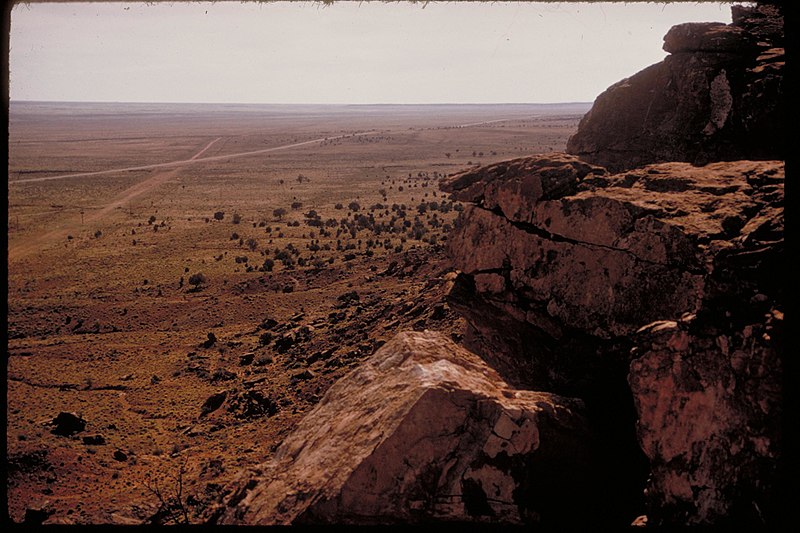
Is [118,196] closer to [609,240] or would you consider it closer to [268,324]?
[268,324]

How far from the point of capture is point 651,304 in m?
7.89

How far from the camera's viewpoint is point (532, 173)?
9.80 m

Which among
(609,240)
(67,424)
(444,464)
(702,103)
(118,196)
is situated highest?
(702,103)

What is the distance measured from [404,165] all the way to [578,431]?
3493 inches

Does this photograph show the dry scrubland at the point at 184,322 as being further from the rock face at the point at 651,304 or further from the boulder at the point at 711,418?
the boulder at the point at 711,418

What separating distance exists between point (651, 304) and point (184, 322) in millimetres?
21361

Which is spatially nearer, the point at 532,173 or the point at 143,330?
the point at 532,173

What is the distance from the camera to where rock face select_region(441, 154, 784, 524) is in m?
6.02

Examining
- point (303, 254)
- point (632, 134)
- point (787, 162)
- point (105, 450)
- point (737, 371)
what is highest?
point (632, 134)

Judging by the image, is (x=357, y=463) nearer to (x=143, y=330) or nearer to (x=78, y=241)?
(x=143, y=330)

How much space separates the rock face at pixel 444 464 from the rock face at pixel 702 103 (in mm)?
5141

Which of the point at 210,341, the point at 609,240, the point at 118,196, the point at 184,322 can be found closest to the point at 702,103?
the point at 609,240

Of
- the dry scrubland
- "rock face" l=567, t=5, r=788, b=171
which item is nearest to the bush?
the dry scrubland

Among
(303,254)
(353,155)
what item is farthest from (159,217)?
(353,155)
